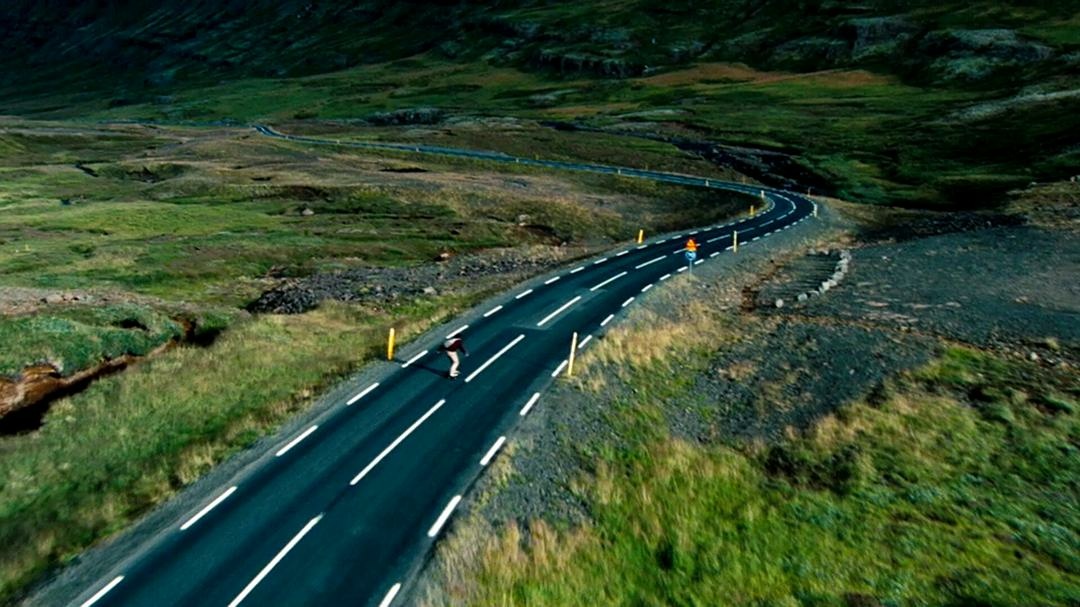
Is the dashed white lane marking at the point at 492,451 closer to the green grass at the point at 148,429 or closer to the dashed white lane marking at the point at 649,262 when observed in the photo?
the green grass at the point at 148,429

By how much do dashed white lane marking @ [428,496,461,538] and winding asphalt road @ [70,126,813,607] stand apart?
0.03 m

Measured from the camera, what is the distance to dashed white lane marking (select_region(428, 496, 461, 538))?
15222 millimetres

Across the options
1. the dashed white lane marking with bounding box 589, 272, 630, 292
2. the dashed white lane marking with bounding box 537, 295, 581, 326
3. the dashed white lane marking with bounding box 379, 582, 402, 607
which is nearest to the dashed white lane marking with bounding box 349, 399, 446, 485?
the dashed white lane marking with bounding box 379, 582, 402, 607

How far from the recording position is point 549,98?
160625 millimetres

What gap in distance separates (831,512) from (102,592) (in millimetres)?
17214

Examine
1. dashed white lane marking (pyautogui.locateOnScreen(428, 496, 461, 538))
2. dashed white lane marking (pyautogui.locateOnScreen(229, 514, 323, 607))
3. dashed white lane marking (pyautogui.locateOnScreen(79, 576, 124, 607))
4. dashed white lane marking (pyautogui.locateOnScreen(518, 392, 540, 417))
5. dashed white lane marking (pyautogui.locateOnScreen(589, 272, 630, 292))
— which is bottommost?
dashed white lane marking (pyautogui.locateOnScreen(589, 272, 630, 292))

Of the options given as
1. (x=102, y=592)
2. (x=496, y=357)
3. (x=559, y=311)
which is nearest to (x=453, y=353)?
(x=496, y=357)

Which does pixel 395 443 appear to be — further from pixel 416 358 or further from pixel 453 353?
pixel 416 358

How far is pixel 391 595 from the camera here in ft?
43.3

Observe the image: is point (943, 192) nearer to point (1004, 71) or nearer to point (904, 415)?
point (904, 415)

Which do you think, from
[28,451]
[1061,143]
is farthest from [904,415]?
[1061,143]

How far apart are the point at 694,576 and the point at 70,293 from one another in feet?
116

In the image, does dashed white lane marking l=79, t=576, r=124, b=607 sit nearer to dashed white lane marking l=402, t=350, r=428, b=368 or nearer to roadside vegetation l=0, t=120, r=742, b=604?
roadside vegetation l=0, t=120, r=742, b=604

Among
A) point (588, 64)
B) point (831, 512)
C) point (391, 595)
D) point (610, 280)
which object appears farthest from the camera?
point (588, 64)
